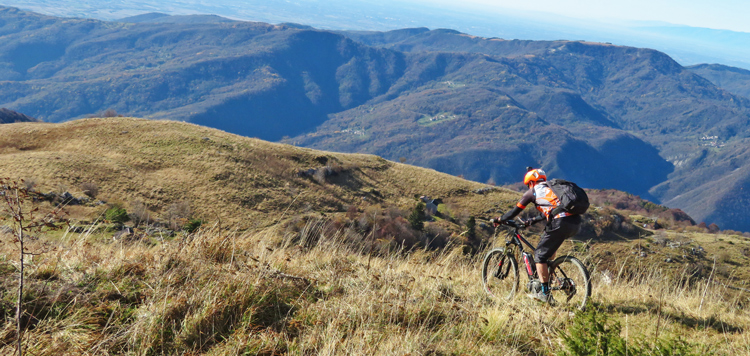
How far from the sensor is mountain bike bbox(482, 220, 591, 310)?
546 cm

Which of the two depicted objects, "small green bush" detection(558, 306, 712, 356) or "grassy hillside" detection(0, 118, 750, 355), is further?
"grassy hillside" detection(0, 118, 750, 355)

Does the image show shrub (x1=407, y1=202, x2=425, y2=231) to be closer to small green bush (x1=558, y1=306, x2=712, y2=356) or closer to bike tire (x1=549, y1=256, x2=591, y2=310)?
bike tire (x1=549, y1=256, x2=591, y2=310)

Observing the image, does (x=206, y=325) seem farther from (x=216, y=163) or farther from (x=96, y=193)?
(x=216, y=163)

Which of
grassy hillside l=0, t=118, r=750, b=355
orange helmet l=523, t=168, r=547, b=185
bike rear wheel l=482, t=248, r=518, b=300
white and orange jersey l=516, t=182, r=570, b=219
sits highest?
orange helmet l=523, t=168, r=547, b=185

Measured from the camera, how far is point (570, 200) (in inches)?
199

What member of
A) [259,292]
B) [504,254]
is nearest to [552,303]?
[504,254]

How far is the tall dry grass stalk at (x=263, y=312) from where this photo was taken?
3.23m

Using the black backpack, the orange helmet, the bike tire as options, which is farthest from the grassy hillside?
the orange helmet

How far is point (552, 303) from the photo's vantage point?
526 centimetres

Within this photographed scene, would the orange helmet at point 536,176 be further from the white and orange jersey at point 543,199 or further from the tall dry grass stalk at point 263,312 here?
the tall dry grass stalk at point 263,312

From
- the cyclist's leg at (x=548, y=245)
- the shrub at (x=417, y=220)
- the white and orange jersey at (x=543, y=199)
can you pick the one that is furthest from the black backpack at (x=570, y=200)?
the shrub at (x=417, y=220)

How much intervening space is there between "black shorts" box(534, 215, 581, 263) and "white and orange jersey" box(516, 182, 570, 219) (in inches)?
4.1

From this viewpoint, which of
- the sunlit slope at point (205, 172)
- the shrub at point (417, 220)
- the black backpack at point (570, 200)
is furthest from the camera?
the shrub at point (417, 220)

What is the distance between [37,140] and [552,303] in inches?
2018
